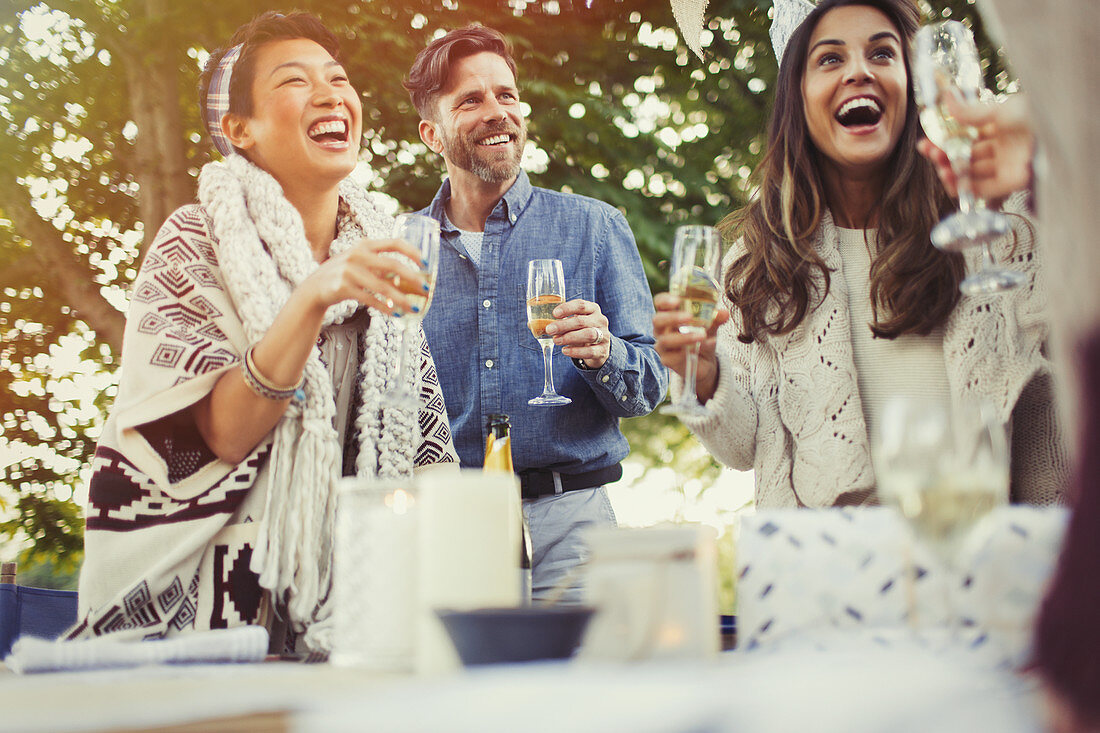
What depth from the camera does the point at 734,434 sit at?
2.11m

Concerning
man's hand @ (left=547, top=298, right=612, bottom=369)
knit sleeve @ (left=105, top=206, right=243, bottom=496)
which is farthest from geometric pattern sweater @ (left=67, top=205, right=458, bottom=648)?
man's hand @ (left=547, top=298, right=612, bottom=369)

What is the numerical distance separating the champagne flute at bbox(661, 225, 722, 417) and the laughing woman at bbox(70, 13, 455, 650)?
432 millimetres

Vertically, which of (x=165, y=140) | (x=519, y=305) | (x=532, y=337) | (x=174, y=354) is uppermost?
(x=165, y=140)

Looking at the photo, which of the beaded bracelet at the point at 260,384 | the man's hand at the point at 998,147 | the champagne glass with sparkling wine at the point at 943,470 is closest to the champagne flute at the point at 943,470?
the champagne glass with sparkling wine at the point at 943,470

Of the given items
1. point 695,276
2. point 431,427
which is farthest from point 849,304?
point 431,427

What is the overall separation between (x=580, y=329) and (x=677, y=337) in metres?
0.76

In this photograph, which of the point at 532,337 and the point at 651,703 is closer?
the point at 651,703

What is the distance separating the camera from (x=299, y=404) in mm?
1830

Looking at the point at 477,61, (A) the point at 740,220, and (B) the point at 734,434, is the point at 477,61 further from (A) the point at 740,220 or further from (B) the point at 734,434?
(B) the point at 734,434

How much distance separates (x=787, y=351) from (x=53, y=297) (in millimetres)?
4636

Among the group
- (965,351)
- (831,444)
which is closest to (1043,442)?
(965,351)

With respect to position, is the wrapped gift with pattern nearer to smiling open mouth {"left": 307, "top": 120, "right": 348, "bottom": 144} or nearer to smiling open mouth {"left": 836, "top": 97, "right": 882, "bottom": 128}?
smiling open mouth {"left": 836, "top": 97, "right": 882, "bottom": 128}

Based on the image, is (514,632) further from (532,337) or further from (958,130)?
(532,337)

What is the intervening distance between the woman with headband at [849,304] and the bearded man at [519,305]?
0.62 metres
